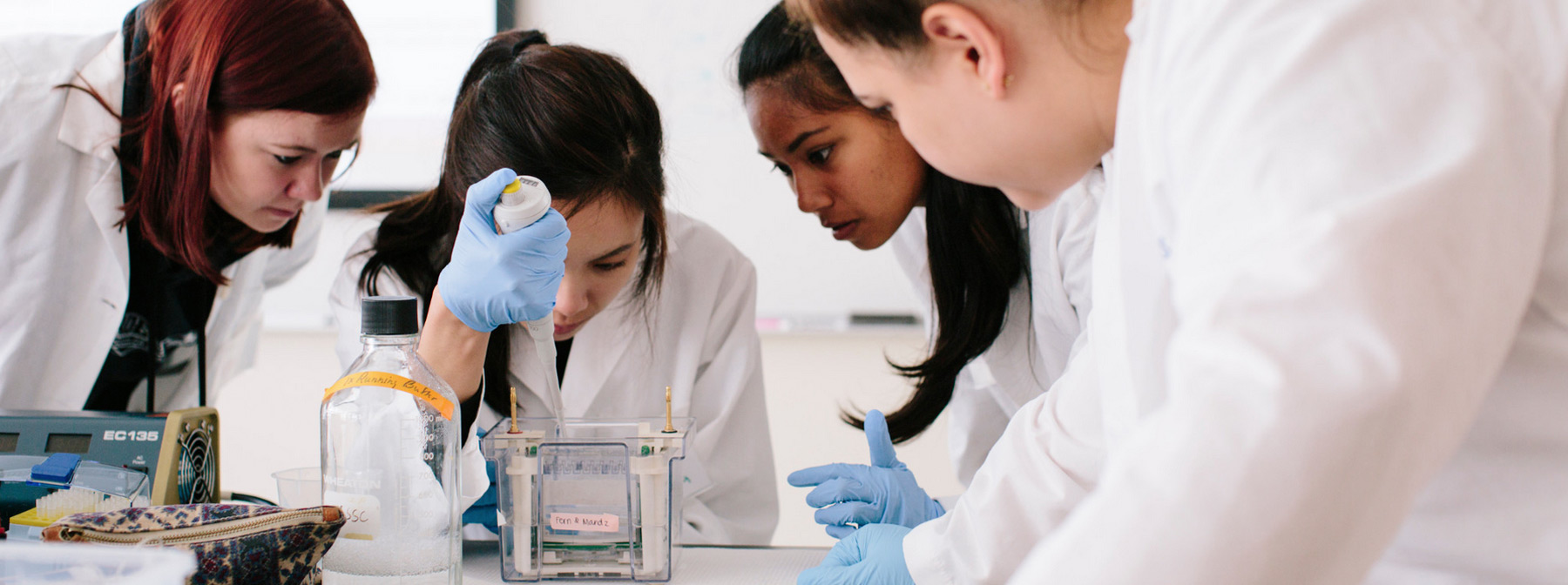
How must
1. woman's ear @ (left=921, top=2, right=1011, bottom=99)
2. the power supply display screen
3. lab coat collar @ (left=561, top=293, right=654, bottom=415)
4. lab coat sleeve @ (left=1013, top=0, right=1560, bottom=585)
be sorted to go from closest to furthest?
lab coat sleeve @ (left=1013, top=0, right=1560, bottom=585) → woman's ear @ (left=921, top=2, right=1011, bottom=99) → the power supply display screen → lab coat collar @ (left=561, top=293, right=654, bottom=415)

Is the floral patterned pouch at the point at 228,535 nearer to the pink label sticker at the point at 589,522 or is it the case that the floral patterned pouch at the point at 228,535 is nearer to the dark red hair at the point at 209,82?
the pink label sticker at the point at 589,522

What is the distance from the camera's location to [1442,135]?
1.17ft

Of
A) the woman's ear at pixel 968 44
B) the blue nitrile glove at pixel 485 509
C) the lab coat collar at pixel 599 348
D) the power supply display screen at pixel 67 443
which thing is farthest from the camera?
the lab coat collar at pixel 599 348

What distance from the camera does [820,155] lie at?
1.35 m

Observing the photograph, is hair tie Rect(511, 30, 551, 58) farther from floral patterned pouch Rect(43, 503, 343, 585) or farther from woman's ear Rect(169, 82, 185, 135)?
floral patterned pouch Rect(43, 503, 343, 585)

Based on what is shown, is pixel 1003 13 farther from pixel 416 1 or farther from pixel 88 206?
pixel 416 1

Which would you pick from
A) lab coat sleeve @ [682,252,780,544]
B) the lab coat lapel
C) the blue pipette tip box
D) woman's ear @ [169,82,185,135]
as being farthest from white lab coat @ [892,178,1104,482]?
the lab coat lapel

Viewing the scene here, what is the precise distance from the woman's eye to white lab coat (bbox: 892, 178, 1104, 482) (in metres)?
0.22

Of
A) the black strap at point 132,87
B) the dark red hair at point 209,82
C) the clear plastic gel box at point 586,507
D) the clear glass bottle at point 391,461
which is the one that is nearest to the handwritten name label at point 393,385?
the clear glass bottle at point 391,461

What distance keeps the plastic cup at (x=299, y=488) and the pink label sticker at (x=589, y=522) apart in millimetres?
232

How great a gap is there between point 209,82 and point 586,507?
0.83 meters

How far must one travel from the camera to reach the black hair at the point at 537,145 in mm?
1167

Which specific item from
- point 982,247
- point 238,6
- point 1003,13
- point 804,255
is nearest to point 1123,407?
point 1003,13

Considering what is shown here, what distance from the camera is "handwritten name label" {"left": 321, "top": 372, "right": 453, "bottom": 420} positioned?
0.75 meters
